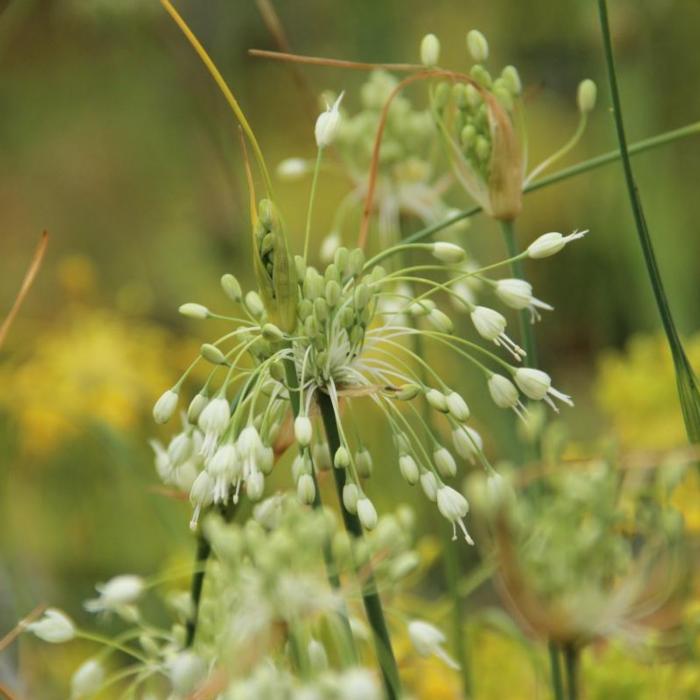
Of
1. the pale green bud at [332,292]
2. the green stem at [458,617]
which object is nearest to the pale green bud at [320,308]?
the pale green bud at [332,292]

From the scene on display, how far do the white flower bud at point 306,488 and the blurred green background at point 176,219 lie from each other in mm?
309

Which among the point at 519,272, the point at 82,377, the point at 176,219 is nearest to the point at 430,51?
the point at 519,272

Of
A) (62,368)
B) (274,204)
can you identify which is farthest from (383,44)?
(274,204)

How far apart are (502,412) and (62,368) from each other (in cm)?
68

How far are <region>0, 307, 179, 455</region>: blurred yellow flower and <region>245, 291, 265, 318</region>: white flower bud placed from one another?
2.16 feet

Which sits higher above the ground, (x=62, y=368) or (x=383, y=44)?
(x=383, y=44)

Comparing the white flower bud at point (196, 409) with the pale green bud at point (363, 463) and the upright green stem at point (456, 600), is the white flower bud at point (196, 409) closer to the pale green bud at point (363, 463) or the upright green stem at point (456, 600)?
the pale green bud at point (363, 463)

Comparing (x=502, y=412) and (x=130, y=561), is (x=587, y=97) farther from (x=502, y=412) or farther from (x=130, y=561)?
(x=130, y=561)

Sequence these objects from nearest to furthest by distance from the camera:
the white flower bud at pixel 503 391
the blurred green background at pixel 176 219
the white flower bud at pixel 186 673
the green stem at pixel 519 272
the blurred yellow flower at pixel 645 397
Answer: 1. the white flower bud at pixel 186 673
2. the white flower bud at pixel 503 391
3. the green stem at pixel 519 272
4. the blurred yellow flower at pixel 645 397
5. the blurred green background at pixel 176 219

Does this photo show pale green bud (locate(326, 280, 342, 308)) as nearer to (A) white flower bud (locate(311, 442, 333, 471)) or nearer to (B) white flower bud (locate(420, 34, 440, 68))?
(A) white flower bud (locate(311, 442, 333, 471))

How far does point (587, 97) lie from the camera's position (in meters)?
0.68

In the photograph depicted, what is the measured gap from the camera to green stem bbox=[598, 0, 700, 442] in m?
0.55

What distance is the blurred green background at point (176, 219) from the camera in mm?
1220

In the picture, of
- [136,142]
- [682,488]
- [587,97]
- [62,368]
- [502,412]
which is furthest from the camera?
[136,142]
